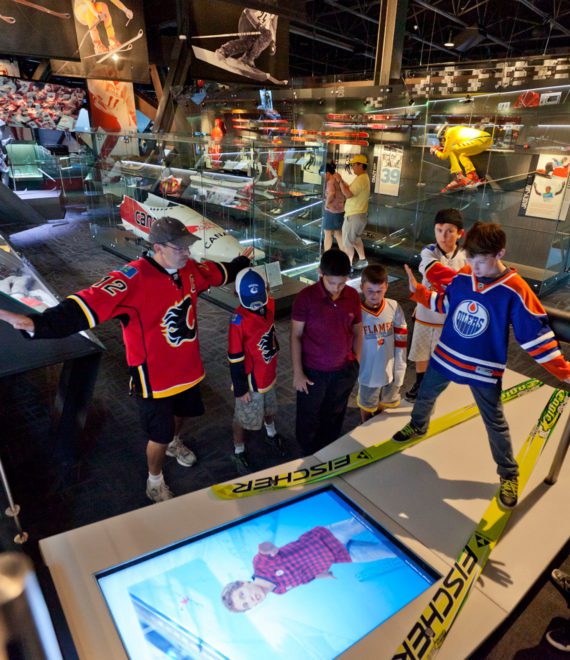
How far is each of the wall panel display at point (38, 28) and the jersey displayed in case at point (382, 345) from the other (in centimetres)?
672

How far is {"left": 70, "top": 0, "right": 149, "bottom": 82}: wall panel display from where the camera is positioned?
21.6 feet

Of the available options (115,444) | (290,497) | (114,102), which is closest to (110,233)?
(114,102)

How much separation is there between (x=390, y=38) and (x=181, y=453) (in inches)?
235

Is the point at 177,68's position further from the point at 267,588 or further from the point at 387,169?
the point at 267,588

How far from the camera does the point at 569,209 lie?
5871mm

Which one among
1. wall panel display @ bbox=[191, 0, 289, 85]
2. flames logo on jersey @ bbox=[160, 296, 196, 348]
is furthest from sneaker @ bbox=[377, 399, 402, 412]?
wall panel display @ bbox=[191, 0, 289, 85]

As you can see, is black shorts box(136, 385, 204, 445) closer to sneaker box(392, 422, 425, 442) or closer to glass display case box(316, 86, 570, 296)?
sneaker box(392, 422, 425, 442)

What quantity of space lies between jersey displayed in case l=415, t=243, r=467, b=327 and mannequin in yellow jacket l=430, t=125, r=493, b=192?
3.86 m

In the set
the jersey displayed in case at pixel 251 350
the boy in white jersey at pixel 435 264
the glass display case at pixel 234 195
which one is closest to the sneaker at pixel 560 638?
the boy in white jersey at pixel 435 264

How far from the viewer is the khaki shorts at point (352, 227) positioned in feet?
20.4

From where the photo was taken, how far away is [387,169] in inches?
297

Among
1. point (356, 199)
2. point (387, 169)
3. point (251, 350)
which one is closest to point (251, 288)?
point (251, 350)

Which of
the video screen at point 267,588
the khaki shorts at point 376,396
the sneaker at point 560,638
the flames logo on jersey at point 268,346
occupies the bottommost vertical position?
the sneaker at point 560,638

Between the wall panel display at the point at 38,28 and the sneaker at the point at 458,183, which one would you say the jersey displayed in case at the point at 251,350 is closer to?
the sneaker at the point at 458,183
